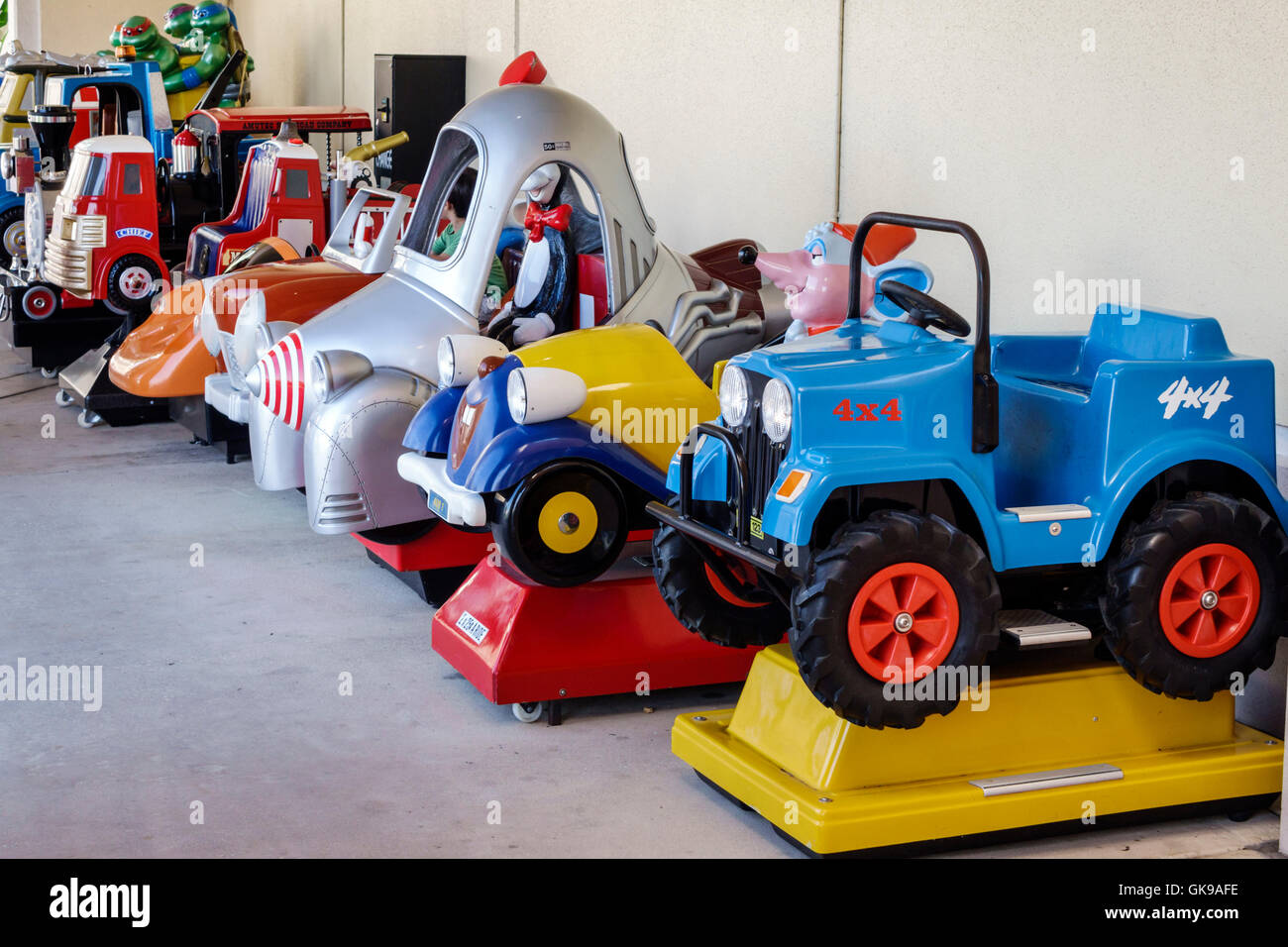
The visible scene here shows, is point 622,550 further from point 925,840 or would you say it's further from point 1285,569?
point 1285,569

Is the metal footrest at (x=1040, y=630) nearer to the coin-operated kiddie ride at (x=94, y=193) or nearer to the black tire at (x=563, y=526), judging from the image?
the black tire at (x=563, y=526)

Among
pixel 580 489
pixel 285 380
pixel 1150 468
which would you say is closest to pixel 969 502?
pixel 1150 468

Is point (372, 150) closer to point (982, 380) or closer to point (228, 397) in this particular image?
point (228, 397)

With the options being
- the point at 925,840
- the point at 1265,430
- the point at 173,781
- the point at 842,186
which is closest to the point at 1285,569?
the point at 1265,430

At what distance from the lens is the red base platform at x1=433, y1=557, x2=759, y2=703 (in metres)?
4.06

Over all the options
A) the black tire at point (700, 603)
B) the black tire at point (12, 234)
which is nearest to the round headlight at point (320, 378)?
the black tire at point (700, 603)

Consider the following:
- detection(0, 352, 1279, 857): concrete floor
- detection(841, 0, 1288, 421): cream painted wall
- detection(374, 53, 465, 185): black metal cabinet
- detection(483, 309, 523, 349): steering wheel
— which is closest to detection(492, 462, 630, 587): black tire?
detection(0, 352, 1279, 857): concrete floor

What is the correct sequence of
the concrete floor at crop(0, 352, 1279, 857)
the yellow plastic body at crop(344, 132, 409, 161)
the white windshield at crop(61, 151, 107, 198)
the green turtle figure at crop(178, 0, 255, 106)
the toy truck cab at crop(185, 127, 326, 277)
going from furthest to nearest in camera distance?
the green turtle figure at crop(178, 0, 255, 106)
the white windshield at crop(61, 151, 107, 198)
the toy truck cab at crop(185, 127, 326, 277)
the yellow plastic body at crop(344, 132, 409, 161)
the concrete floor at crop(0, 352, 1279, 857)

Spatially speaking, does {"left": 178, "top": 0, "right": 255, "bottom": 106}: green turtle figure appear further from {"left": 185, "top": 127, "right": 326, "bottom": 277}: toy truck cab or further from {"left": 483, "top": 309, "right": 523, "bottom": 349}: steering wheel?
{"left": 483, "top": 309, "right": 523, "bottom": 349}: steering wheel

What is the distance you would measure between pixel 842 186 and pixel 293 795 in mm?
3462

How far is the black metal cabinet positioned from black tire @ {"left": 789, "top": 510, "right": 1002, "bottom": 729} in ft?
23.2

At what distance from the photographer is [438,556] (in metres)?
5.17

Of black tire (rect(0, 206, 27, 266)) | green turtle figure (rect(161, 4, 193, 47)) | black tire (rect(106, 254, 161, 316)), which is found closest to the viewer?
black tire (rect(106, 254, 161, 316))

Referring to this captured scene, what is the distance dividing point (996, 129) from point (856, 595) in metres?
2.67
